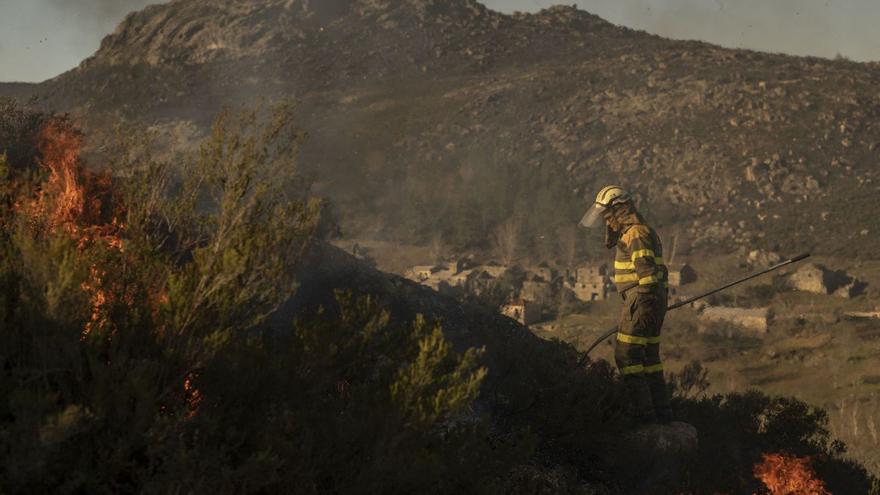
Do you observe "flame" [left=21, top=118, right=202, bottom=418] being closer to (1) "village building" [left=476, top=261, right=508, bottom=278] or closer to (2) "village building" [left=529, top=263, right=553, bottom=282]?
(1) "village building" [left=476, top=261, right=508, bottom=278]

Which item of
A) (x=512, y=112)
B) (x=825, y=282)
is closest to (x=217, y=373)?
(x=825, y=282)

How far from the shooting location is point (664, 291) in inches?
329

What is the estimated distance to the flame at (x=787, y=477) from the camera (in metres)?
7.50

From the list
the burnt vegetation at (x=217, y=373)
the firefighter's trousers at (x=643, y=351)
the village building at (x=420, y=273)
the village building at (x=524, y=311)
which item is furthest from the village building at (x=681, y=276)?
the burnt vegetation at (x=217, y=373)

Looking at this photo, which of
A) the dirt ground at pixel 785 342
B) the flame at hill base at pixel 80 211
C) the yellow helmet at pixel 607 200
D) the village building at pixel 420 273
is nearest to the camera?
the flame at hill base at pixel 80 211

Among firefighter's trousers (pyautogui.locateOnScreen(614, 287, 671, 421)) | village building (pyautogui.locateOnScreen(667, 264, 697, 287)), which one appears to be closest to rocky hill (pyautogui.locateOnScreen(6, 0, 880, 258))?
village building (pyautogui.locateOnScreen(667, 264, 697, 287))

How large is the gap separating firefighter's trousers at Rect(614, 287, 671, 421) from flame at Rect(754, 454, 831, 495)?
1119 millimetres

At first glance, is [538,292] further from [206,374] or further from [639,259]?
[206,374]

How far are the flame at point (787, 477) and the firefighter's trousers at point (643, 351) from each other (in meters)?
1.12

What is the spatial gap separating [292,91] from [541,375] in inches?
3197

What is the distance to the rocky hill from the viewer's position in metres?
55.1

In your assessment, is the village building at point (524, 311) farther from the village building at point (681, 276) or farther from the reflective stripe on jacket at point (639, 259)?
the reflective stripe on jacket at point (639, 259)

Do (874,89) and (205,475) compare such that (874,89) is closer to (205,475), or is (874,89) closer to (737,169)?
(737,169)

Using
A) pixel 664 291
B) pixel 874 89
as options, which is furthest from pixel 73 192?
pixel 874 89
